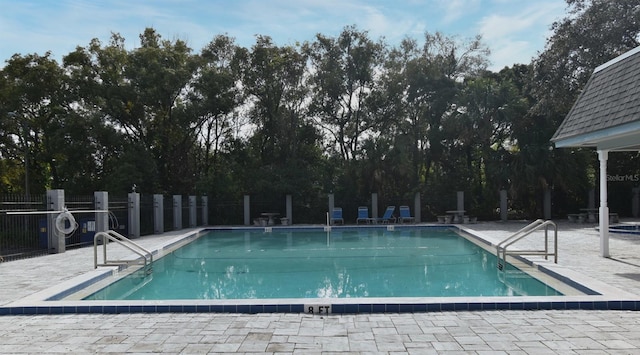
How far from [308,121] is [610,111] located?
1667 centimetres

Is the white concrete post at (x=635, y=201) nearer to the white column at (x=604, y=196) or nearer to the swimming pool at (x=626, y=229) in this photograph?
the swimming pool at (x=626, y=229)

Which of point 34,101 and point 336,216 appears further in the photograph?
point 34,101

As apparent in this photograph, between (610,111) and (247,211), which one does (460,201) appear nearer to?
(247,211)

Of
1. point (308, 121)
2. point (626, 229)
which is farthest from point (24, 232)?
point (626, 229)

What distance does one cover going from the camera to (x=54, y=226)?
1045 cm

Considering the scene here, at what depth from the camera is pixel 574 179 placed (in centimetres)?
1905

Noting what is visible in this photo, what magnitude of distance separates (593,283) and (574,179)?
14.9 metres

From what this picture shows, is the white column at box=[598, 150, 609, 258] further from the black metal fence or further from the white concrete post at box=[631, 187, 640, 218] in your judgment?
the white concrete post at box=[631, 187, 640, 218]

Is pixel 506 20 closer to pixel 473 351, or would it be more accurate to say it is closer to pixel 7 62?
pixel 473 351

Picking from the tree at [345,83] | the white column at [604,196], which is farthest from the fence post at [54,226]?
the tree at [345,83]

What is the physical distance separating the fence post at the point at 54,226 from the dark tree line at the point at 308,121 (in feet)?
28.8

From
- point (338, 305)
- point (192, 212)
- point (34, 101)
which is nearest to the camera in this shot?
point (338, 305)

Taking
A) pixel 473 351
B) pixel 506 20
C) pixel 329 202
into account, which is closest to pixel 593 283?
pixel 473 351

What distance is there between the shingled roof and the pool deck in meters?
2.75
